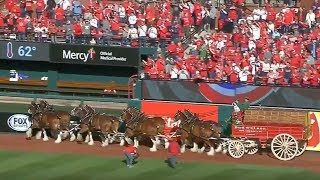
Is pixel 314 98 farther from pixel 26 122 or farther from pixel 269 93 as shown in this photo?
pixel 26 122

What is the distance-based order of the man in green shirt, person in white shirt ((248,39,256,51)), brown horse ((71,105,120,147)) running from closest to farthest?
the man in green shirt < brown horse ((71,105,120,147)) < person in white shirt ((248,39,256,51))

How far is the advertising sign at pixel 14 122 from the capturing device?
31797 millimetres

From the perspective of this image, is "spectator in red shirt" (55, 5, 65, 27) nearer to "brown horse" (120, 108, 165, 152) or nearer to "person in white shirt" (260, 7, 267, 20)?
"person in white shirt" (260, 7, 267, 20)

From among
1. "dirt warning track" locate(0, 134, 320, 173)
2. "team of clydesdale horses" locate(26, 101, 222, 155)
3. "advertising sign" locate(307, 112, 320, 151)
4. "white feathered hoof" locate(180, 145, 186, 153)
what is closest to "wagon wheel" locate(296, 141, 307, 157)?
"dirt warning track" locate(0, 134, 320, 173)

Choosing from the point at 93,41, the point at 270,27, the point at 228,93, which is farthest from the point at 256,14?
the point at 93,41

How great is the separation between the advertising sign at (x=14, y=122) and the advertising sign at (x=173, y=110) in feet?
15.5

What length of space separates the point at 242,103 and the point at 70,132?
666 centimetres

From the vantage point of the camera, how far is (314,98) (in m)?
31.1

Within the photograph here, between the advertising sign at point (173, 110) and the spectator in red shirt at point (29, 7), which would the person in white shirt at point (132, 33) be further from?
the advertising sign at point (173, 110)

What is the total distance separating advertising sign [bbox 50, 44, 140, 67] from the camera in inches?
1412

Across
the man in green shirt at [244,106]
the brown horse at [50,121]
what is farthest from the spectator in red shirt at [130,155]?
the man in green shirt at [244,106]

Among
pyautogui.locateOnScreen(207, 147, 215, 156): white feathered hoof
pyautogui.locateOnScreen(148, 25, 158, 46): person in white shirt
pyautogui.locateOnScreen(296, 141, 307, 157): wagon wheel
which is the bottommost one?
pyautogui.locateOnScreen(207, 147, 215, 156): white feathered hoof

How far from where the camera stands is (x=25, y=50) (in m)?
36.7

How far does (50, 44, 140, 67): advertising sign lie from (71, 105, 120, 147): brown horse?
618 centimetres
